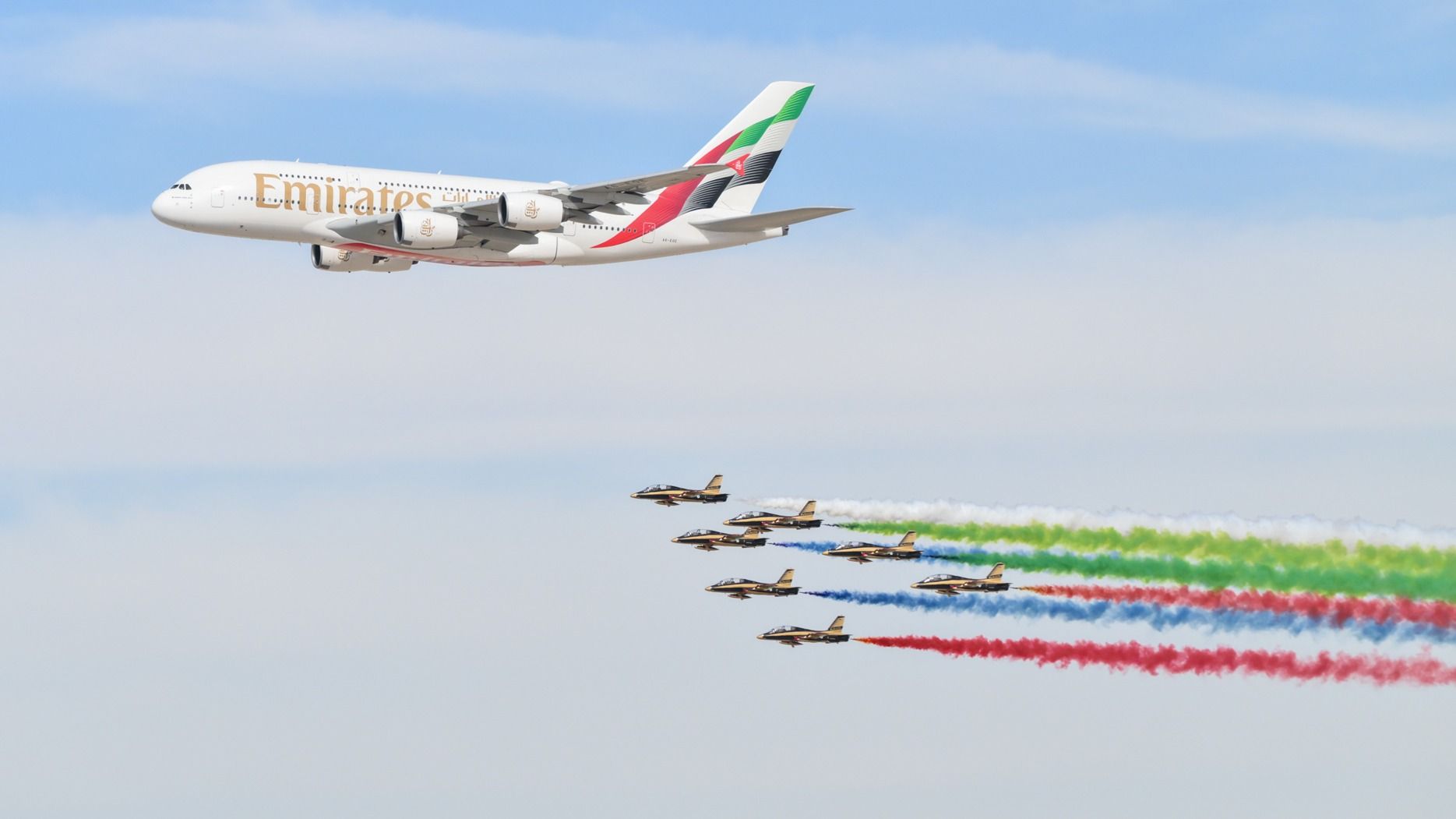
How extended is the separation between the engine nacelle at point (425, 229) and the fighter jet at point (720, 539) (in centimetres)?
2506

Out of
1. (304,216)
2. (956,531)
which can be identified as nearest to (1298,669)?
(956,531)

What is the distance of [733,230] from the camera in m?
84.3

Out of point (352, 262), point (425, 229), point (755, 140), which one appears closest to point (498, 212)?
point (425, 229)

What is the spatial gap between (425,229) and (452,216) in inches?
53.3

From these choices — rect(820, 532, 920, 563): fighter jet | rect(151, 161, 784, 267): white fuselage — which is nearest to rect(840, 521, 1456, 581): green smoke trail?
rect(820, 532, 920, 563): fighter jet

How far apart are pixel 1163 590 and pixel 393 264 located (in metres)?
34.1

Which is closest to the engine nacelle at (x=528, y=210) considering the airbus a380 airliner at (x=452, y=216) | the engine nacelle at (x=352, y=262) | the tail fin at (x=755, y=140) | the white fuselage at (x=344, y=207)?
the airbus a380 airliner at (x=452, y=216)

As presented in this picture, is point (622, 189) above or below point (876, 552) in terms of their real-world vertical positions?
above

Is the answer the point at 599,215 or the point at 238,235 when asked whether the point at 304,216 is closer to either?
the point at 238,235

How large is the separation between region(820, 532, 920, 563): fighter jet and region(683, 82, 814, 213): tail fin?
56.6 ft

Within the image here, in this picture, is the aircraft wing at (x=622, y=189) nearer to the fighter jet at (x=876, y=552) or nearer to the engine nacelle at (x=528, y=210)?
the engine nacelle at (x=528, y=210)

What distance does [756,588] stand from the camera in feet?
311

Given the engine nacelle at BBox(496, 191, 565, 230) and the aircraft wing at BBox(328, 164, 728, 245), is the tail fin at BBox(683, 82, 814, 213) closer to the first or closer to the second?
the aircraft wing at BBox(328, 164, 728, 245)

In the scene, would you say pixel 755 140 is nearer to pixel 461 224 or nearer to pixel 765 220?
pixel 765 220
